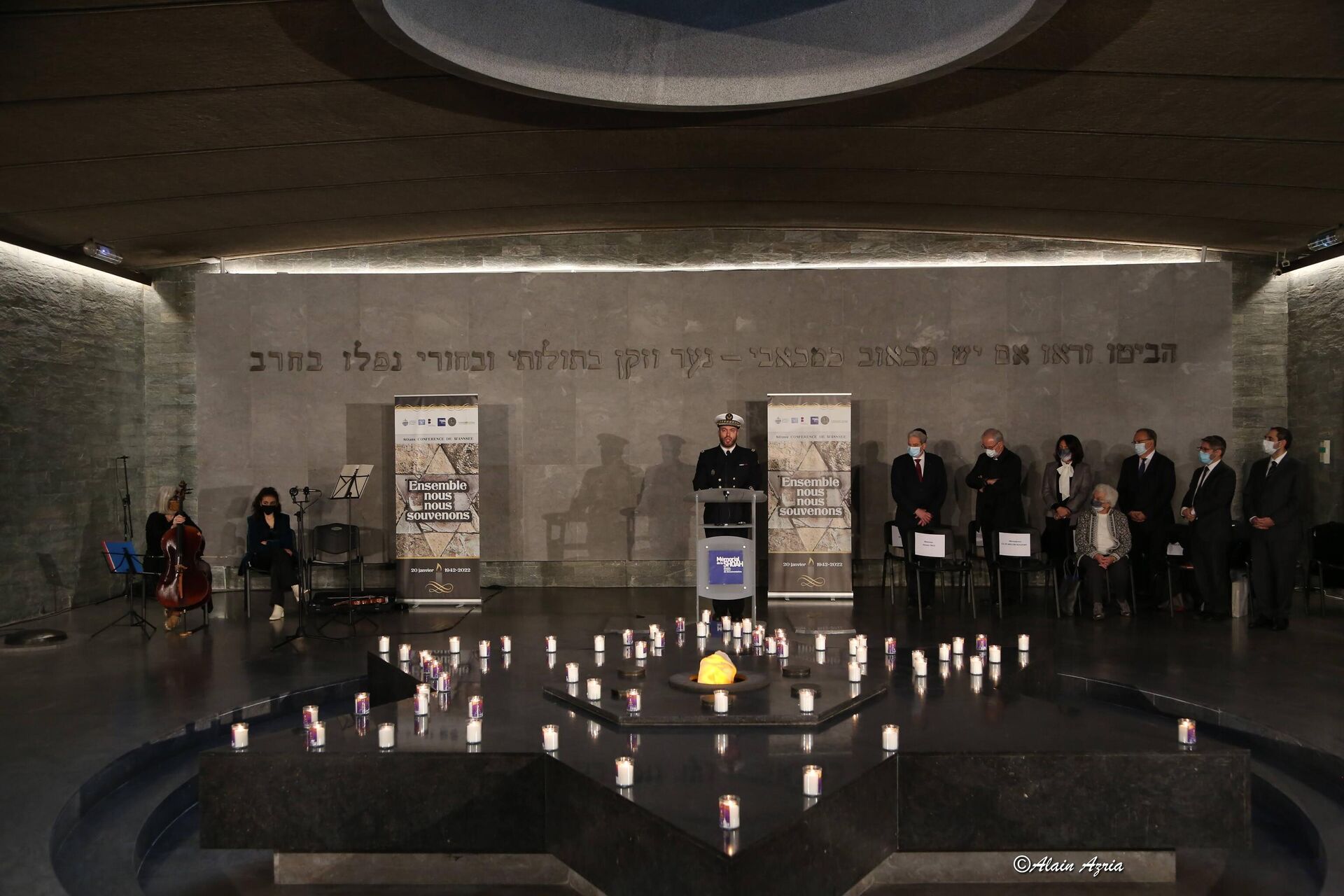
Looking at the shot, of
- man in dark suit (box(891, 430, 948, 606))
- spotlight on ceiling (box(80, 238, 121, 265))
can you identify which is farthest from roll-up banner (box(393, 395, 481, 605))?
man in dark suit (box(891, 430, 948, 606))

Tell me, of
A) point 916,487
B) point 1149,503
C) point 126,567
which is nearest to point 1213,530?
point 1149,503

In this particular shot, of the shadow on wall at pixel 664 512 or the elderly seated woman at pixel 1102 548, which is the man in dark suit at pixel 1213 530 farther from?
the shadow on wall at pixel 664 512

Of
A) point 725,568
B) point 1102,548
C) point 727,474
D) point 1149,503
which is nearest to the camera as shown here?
point 725,568

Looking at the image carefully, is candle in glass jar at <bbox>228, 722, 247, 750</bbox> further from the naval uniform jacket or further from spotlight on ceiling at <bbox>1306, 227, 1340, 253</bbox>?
spotlight on ceiling at <bbox>1306, 227, 1340, 253</bbox>

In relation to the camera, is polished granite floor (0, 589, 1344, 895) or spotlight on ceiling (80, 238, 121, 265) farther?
spotlight on ceiling (80, 238, 121, 265)

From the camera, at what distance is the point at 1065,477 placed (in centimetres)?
944

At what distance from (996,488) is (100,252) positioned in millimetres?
8871

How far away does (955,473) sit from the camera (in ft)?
35.5

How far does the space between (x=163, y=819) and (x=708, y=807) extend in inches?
117

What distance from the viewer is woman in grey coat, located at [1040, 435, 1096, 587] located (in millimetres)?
9305

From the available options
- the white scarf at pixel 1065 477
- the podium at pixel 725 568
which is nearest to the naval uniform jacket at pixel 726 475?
the podium at pixel 725 568

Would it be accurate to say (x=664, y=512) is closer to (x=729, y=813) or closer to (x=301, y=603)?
(x=301, y=603)

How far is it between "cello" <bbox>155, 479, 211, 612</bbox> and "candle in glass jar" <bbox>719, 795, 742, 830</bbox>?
20.2ft

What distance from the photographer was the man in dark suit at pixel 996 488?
9391 millimetres
